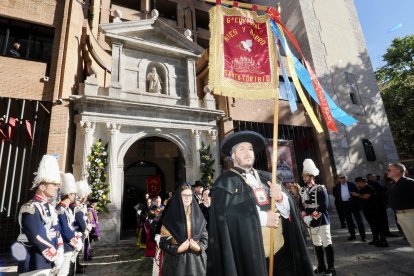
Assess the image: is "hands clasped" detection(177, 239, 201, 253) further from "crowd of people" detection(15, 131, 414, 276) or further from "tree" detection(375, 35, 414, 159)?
"tree" detection(375, 35, 414, 159)

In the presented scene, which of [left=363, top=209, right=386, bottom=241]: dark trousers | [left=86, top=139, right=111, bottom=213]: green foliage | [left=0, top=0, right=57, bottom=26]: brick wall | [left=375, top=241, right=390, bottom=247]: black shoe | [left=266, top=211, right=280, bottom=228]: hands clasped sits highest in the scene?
[left=0, top=0, right=57, bottom=26]: brick wall

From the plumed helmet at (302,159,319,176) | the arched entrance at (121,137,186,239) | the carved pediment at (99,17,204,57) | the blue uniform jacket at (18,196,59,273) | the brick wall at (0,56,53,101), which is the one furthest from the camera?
the arched entrance at (121,137,186,239)

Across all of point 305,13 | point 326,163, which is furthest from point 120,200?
point 305,13

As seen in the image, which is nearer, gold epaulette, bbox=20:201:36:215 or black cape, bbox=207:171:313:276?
black cape, bbox=207:171:313:276

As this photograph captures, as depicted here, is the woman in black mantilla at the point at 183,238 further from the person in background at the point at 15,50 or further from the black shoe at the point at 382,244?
the person in background at the point at 15,50

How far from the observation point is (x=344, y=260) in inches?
232

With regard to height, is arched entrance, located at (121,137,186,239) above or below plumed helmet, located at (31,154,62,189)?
above

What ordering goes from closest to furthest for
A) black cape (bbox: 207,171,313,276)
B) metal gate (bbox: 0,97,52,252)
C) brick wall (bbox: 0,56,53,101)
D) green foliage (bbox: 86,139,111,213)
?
black cape (bbox: 207,171,313,276) → metal gate (bbox: 0,97,52,252) → brick wall (bbox: 0,56,53,101) → green foliage (bbox: 86,139,111,213)

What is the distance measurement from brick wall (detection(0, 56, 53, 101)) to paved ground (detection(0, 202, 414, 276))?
5511mm

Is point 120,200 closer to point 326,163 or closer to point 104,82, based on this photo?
point 104,82

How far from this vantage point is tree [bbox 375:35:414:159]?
21453 millimetres

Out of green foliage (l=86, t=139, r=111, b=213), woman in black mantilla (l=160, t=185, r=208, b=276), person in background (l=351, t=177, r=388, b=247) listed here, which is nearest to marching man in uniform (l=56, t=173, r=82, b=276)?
woman in black mantilla (l=160, t=185, r=208, b=276)

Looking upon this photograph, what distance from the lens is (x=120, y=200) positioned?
948cm

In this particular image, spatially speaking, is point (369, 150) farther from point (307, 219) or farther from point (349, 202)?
point (307, 219)
